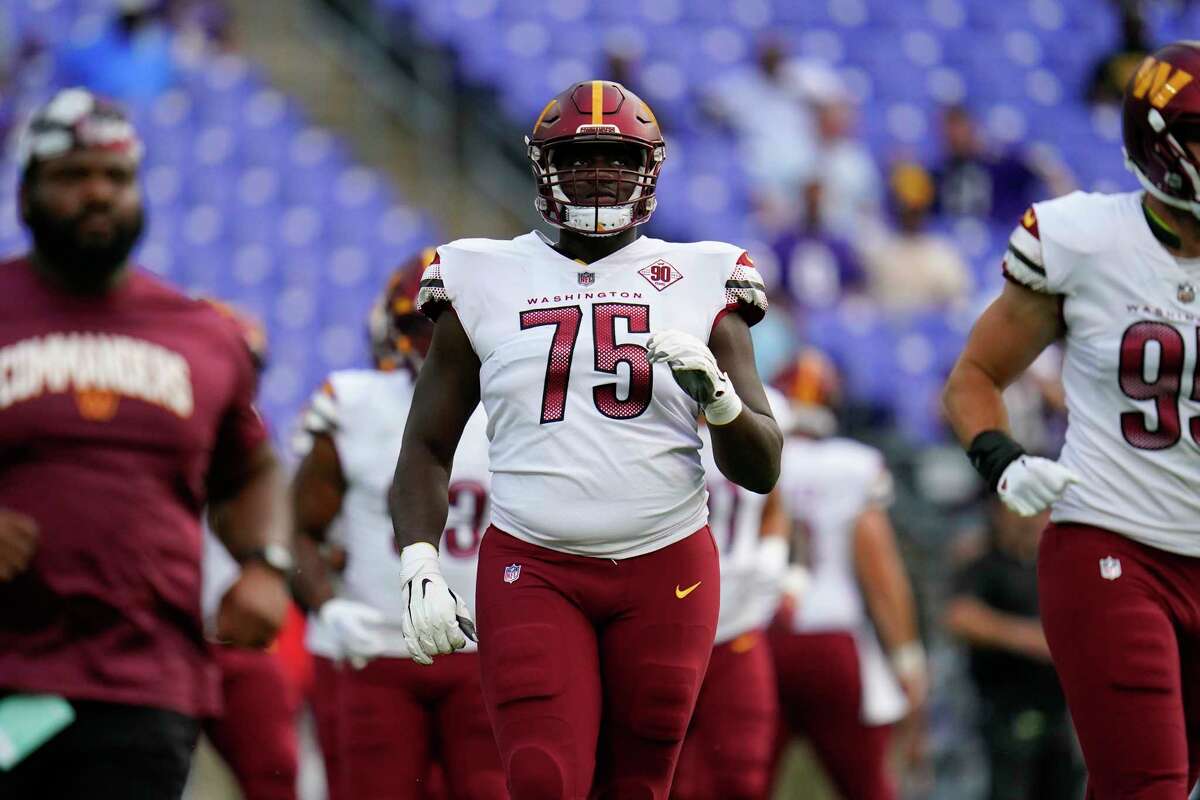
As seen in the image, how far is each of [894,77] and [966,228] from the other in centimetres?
181

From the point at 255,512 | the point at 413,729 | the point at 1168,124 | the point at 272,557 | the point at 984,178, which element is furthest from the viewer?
the point at 984,178

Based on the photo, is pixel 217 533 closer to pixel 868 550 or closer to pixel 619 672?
pixel 619 672

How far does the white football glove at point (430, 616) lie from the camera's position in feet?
14.8

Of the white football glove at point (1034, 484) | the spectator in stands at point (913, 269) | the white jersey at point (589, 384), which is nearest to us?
the white jersey at point (589, 384)

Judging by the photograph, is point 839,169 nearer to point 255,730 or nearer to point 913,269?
point 913,269

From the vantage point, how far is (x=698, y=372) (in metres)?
4.39

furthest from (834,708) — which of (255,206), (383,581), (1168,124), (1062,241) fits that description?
(255,206)

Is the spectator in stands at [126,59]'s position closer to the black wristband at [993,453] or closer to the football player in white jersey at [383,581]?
the football player in white jersey at [383,581]

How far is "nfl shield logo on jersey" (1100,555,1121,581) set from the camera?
488 centimetres

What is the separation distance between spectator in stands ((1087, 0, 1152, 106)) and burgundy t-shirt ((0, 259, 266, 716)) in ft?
37.9

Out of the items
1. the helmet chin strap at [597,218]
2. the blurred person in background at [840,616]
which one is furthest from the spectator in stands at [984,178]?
the helmet chin strap at [597,218]

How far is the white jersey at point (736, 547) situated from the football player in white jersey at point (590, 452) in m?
2.64

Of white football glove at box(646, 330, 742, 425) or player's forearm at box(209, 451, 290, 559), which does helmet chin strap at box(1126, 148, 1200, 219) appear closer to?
white football glove at box(646, 330, 742, 425)

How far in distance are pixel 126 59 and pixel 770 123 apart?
4388 millimetres
